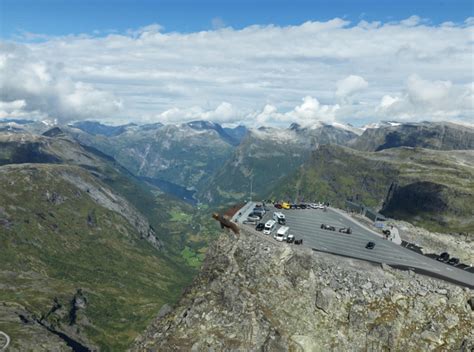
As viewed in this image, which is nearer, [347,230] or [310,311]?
[310,311]

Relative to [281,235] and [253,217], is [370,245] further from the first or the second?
[253,217]

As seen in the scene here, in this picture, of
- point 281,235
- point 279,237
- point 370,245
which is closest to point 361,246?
point 370,245

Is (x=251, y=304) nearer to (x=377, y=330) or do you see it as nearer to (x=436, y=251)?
(x=377, y=330)

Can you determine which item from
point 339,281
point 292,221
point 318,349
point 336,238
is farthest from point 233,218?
point 318,349

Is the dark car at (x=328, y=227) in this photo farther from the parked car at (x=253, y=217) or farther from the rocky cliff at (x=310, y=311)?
the rocky cliff at (x=310, y=311)

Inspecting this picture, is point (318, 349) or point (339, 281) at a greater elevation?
point (339, 281)

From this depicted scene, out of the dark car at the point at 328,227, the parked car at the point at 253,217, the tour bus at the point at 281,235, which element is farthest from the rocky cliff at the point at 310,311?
the dark car at the point at 328,227

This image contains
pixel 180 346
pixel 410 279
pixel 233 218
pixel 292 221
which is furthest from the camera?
pixel 292 221
